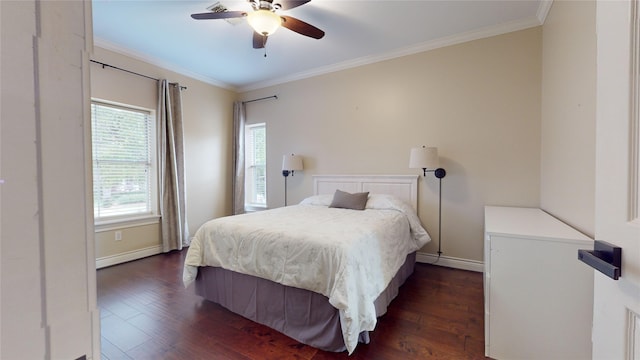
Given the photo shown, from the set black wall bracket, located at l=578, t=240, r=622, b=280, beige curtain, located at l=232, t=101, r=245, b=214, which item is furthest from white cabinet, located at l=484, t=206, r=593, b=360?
beige curtain, located at l=232, t=101, r=245, b=214

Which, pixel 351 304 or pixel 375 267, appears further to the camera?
pixel 375 267

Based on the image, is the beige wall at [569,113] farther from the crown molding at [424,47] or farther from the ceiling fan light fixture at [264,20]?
the ceiling fan light fixture at [264,20]

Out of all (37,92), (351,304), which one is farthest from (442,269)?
(37,92)

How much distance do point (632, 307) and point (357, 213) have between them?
91.4 inches

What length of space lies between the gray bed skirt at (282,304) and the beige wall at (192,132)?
1788 millimetres

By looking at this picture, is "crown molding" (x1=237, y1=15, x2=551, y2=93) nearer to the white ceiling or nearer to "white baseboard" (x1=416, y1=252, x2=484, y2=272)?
the white ceiling

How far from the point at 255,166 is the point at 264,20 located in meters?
3.05

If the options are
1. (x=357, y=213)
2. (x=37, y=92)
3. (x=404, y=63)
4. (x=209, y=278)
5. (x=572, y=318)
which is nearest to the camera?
(x=37, y=92)

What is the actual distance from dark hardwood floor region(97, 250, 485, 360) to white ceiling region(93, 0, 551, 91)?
2.72m

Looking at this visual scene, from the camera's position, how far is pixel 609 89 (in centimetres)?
64

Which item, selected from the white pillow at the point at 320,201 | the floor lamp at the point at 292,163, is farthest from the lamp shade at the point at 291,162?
the white pillow at the point at 320,201

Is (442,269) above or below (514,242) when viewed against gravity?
below

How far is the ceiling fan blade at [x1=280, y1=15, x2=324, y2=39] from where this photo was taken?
2.32 meters

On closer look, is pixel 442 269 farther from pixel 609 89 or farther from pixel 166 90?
pixel 166 90
